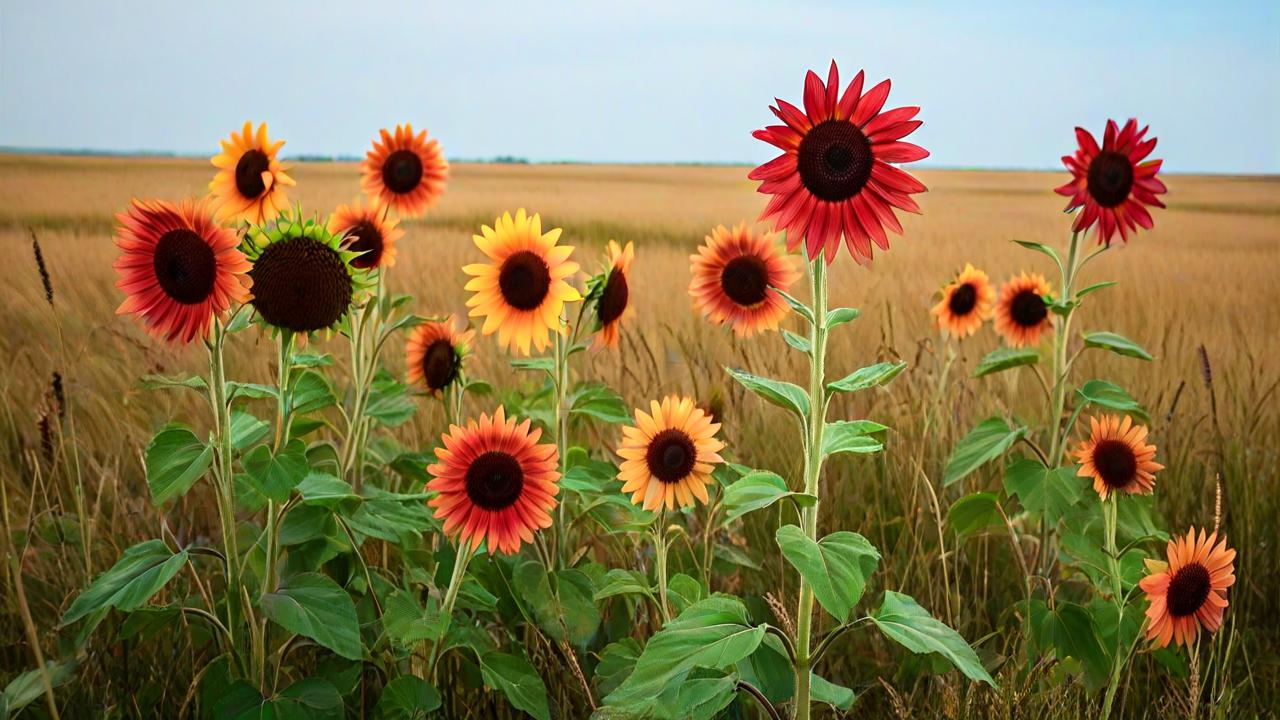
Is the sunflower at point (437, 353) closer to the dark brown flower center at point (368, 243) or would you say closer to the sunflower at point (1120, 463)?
the dark brown flower center at point (368, 243)

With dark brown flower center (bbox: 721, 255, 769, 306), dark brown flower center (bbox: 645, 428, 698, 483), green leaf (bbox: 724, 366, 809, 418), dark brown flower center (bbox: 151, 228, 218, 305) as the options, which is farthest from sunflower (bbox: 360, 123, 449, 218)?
green leaf (bbox: 724, 366, 809, 418)

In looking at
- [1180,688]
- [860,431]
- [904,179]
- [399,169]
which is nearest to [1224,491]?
[1180,688]

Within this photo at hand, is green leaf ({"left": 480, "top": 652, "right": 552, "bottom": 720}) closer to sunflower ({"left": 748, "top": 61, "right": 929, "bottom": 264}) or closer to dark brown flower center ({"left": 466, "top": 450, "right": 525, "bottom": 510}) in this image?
dark brown flower center ({"left": 466, "top": 450, "right": 525, "bottom": 510})

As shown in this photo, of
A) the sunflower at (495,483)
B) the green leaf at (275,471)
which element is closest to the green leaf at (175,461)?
the green leaf at (275,471)

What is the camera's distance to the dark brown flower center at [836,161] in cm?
120

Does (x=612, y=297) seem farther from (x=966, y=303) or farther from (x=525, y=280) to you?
(x=966, y=303)

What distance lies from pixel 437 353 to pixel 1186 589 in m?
1.48

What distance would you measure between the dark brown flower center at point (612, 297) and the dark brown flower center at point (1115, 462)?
95 cm

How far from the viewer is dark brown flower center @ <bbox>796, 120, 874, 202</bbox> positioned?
1198 millimetres

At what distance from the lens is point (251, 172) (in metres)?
1.94

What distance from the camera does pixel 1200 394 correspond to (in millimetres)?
3361

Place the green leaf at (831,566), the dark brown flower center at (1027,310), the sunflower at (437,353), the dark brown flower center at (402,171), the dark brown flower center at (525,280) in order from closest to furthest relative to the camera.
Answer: the green leaf at (831,566), the dark brown flower center at (525,280), the sunflower at (437,353), the dark brown flower center at (402,171), the dark brown flower center at (1027,310)

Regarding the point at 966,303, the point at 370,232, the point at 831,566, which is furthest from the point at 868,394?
the point at 831,566

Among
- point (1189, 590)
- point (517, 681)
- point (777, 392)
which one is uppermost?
point (777, 392)
